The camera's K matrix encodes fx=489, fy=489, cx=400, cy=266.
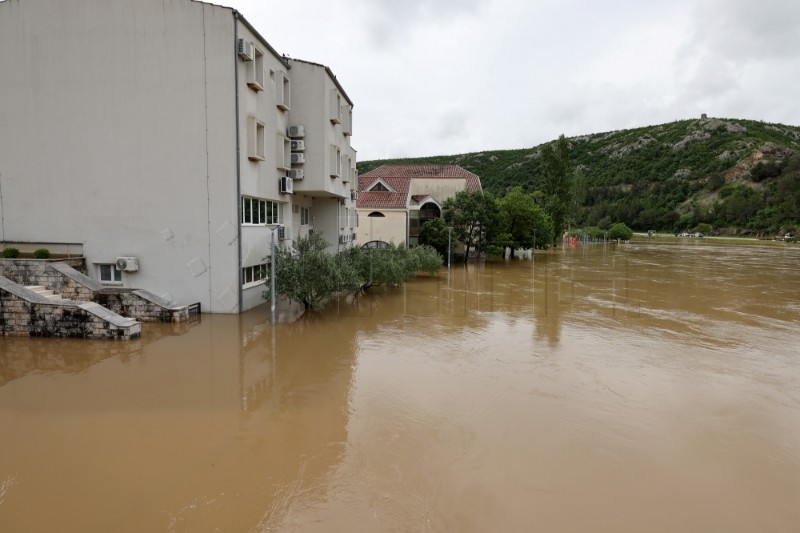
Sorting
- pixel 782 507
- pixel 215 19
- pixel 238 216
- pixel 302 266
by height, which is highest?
pixel 215 19

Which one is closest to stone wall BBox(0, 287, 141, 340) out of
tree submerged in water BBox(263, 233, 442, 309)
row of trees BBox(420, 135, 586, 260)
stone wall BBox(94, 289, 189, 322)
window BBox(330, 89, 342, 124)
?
stone wall BBox(94, 289, 189, 322)

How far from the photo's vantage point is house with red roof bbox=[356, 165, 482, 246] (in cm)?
3578

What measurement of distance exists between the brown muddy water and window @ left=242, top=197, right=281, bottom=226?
3534 millimetres

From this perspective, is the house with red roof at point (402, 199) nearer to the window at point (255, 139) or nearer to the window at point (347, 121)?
the window at point (347, 121)

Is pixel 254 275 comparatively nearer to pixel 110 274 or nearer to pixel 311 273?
pixel 311 273

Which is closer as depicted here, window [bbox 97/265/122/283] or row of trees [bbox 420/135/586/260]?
window [bbox 97/265/122/283]

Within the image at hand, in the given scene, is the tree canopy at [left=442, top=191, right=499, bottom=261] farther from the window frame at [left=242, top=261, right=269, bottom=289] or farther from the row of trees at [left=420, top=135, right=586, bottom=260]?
the window frame at [left=242, top=261, right=269, bottom=289]

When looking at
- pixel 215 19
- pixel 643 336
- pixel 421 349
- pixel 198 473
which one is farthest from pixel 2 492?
pixel 643 336

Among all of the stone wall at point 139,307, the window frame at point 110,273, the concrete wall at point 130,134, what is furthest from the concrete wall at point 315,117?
the stone wall at point 139,307

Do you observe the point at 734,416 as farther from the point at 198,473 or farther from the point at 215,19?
the point at 215,19

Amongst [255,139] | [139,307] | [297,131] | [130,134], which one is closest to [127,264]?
[139,307]

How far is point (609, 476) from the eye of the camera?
6.73m

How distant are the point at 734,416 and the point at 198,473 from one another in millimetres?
9135

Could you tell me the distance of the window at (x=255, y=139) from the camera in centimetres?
1633
